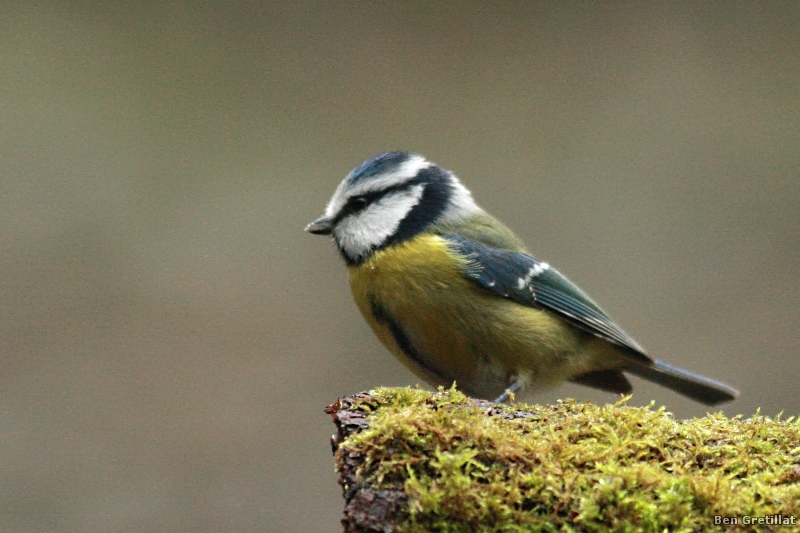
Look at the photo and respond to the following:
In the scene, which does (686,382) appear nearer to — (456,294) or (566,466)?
(456,294)

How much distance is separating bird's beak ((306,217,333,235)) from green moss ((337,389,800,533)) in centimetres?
69

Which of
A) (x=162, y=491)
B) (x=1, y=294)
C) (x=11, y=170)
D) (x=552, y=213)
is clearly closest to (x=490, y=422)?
(x=162, y=491)

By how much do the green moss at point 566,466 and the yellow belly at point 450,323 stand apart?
0.44 meters

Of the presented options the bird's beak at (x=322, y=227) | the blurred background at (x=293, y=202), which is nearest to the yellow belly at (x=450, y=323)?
the bird's beak at (x=322, y=227)

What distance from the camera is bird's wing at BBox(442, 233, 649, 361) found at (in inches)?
60.7

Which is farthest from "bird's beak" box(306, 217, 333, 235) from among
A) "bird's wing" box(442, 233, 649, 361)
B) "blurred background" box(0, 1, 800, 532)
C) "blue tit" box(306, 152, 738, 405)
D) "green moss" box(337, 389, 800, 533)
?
"blurred background" box(0, 1, 800, 532)

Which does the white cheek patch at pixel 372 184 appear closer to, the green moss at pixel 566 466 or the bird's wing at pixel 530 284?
the bird's wing at pixel 530 284

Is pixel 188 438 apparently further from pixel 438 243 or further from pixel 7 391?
pixel 438 243

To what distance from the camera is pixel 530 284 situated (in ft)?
5.24

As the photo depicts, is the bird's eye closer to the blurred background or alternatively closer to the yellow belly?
the yellow belly

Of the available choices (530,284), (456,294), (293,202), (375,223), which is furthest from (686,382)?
(293,202)

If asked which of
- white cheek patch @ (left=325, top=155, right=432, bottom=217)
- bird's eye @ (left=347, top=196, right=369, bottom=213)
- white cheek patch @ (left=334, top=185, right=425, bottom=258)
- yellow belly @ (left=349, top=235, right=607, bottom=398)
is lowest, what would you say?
yellow belly @ (left=349, top=235, right=607, bottom=398)

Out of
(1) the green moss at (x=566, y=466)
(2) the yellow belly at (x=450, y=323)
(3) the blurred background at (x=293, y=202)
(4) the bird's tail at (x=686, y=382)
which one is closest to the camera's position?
(1) the green moss at (x=566, y=466)

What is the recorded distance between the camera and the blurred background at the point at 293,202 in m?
2.88
